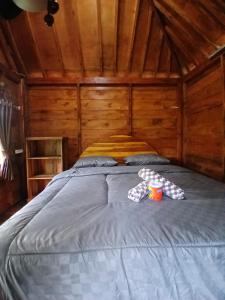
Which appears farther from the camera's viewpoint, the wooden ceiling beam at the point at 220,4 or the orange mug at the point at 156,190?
the wooden ceiling beam at the point at 220,4

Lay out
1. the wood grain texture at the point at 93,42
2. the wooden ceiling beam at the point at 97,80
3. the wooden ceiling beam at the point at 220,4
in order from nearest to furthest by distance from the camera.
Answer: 1. the wooden ceiling beam at the point at 220,4
2. the wood grain texture at the point at 93,42
3. the wooden ceiling beam at the point at 97,80

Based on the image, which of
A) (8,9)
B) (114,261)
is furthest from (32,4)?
(114,261)

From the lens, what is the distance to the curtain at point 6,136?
299cm

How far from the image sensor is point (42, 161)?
3930 mm

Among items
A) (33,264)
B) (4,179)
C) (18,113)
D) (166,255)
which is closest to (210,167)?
(166,255)

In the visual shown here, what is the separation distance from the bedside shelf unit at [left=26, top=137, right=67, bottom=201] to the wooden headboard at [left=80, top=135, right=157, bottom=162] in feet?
1.41

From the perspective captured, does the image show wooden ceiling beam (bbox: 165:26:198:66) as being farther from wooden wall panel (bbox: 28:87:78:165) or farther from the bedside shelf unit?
the bedside shelf unit

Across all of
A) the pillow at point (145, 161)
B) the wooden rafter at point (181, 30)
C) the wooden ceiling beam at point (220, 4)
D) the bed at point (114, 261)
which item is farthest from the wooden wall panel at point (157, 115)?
the bed at point (114, 261)

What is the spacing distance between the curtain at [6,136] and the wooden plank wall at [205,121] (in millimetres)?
2985

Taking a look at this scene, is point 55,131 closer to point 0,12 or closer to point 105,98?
point 105,98

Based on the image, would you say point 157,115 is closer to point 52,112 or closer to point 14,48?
point 52,112

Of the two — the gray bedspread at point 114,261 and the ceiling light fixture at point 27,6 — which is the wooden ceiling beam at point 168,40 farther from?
the gray bedspread at point 114,261

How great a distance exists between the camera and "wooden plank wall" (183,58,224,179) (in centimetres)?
282

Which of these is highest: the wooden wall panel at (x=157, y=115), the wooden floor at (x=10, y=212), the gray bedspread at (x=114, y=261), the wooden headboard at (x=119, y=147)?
the wooden wall panel at (x=157, y=115)
